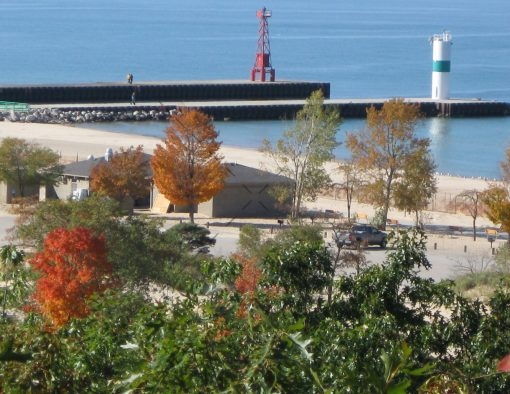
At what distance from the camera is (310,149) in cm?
3136

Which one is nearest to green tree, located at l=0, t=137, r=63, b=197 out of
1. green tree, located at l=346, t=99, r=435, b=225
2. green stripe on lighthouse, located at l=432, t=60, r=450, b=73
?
green tree, located at l=346, t=99, r=435, b=225

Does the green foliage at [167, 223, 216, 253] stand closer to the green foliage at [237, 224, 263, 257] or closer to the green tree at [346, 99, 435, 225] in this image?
the green foliage at [237, 224, 263, 257]

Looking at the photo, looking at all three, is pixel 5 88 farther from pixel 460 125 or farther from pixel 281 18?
pixel 281 18

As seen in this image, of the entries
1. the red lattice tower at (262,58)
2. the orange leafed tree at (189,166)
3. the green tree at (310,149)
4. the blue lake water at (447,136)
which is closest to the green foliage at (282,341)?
the orange leafed tree at (189,166)

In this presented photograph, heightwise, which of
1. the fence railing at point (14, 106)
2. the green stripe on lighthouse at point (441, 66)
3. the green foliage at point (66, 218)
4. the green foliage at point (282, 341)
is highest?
the green stripe on lighthouse at point (441, 66)

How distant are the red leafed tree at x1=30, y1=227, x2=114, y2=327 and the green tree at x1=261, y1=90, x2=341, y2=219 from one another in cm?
1583

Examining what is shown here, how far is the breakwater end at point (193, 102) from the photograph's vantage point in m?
62.5

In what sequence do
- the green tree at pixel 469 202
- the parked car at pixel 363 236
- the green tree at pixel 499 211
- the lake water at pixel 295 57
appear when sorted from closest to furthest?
the parked car at pixel 363 236
the green tree at pixel 499 211
the green tree at pixel 469 202
the lake water at pixel 295 57

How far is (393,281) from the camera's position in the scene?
31.7ft

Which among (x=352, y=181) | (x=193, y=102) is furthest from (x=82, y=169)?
(x=193, y=102)

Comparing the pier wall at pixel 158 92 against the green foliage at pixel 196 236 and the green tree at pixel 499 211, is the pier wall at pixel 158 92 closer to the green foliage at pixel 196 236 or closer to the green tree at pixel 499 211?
the green foliage at pixel 196 236

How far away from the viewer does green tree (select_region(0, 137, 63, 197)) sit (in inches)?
1206

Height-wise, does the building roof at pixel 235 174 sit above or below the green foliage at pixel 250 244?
above

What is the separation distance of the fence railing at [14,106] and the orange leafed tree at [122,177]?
29549mm
